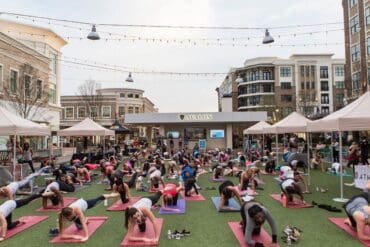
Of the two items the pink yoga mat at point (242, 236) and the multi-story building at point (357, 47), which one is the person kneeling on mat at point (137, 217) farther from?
the multi-story building at point (357, 47)

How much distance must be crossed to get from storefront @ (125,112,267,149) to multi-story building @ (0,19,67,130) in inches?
342

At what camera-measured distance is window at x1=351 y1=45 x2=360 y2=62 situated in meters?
32.5

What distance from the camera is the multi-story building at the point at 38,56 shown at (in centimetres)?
2403

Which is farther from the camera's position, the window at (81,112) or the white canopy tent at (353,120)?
the window at (81,112)

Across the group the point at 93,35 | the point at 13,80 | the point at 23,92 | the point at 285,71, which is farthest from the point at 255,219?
the point at 285,71

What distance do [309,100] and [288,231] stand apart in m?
42.3

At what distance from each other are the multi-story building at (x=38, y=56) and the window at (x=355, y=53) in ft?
92.4

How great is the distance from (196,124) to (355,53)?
60.5ft

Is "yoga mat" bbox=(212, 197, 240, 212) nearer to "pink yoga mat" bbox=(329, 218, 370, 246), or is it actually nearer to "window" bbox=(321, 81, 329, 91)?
"pink yoga mat" bbox=(329, 218, 370, 246)

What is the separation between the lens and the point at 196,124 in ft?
92.3

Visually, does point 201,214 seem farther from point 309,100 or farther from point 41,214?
point 309,100

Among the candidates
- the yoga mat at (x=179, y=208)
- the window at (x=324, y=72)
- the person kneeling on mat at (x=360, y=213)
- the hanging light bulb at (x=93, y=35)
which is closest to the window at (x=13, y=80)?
the hanging light bulb at (x=93, y=35)

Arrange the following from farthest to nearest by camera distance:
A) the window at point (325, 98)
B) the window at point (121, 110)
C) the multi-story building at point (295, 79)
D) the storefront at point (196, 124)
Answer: the window at point (121, 110), the window at point (325, 98), the multi-story building at point (295, 79), the storefront at point (196, 124)

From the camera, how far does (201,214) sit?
772 cm
